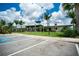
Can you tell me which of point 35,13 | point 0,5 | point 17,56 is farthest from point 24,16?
point 17,56

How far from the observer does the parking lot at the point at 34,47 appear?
372cm

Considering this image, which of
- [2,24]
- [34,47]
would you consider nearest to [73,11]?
[34,47]

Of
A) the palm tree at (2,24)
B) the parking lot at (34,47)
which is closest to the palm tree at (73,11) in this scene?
the parking lot at (34,47)

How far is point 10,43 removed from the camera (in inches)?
152

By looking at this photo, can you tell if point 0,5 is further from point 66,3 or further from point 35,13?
Result: point 66,3

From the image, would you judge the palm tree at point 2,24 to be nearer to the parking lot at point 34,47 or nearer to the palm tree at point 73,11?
the parking lot at point 34,47

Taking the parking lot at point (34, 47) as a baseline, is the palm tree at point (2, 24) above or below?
above

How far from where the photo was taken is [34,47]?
3.81 metres

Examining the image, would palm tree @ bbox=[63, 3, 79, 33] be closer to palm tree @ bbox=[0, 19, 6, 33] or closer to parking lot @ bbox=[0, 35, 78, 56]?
parking lot @ bbox=[0, 35, 78, 56]

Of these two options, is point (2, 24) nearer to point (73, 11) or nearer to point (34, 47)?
point (34, 47)

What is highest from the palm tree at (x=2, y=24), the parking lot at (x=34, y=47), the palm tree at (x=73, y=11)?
the palm tree at (x=73, y=11)

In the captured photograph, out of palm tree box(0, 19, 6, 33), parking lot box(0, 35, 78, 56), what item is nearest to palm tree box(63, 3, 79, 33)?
parking lot box(0, 35, 78, 56)

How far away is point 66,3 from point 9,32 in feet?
3.88

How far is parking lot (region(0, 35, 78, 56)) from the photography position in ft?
12.2
